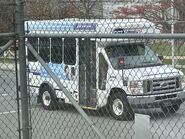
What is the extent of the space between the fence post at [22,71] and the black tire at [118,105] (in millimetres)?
1915

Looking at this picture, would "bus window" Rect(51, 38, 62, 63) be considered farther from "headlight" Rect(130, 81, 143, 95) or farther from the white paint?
the white paint

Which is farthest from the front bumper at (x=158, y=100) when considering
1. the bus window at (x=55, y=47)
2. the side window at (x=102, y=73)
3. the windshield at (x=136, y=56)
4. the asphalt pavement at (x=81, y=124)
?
the bus window at (x=55, y=47)

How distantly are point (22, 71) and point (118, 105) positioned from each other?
2211 millimetres

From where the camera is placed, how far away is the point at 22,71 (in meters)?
4.57

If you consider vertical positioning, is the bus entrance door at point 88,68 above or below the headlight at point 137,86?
above

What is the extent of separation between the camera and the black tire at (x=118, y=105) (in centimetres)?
657

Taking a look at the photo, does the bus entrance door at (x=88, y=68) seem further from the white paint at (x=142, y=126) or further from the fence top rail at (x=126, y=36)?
the white paint at (x=142, y=126)

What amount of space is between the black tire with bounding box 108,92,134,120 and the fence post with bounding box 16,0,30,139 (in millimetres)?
1915

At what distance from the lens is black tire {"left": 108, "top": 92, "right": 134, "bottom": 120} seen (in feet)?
21.6

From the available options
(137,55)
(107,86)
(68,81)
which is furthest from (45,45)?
(68,81)

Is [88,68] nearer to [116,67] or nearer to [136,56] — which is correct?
[116,67]

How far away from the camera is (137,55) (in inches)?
230

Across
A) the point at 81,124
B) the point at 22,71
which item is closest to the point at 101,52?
the point at 81,124

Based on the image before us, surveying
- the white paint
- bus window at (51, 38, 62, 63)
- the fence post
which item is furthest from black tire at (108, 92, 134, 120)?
the white paint
